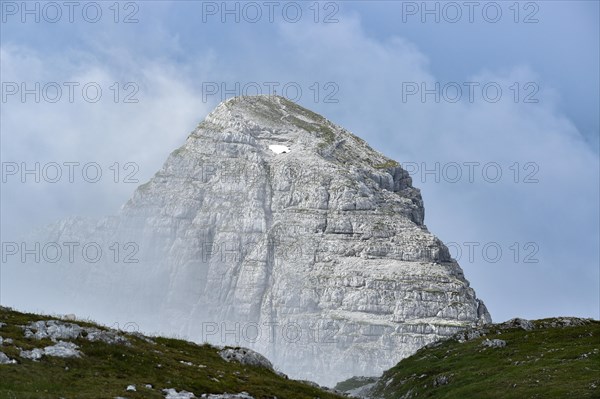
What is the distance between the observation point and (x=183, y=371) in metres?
86.4

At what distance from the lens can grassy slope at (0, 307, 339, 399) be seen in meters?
71.6

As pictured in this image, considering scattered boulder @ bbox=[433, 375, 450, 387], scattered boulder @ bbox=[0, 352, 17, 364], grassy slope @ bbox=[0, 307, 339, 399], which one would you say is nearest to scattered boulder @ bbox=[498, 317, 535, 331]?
scattered boulder @ bbox=[433, 375, 450, 387]

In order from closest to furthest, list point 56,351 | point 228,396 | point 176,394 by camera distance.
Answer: point 176,394 < point 56,351 < point 228,396

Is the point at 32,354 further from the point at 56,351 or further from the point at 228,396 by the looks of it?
the point at 228,396

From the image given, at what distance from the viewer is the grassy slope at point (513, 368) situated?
112 meters

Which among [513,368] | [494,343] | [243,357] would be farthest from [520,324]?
[243,357]

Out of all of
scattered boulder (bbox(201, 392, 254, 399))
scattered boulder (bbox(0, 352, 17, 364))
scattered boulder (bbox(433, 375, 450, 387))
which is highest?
scattered boulder (bbox(433, 375, 450, 387))

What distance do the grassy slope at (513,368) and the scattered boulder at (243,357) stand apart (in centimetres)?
3062

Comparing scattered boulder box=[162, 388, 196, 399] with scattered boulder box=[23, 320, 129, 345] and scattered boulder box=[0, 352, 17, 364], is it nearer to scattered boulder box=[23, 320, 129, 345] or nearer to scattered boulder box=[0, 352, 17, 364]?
scattered boulder box=[23, 320, 129, 345]

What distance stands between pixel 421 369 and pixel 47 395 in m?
98.7

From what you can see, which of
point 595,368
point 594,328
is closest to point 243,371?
point 595,368

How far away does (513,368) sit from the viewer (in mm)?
127312

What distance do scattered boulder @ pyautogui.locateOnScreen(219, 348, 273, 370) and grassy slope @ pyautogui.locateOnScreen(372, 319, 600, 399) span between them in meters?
30.6

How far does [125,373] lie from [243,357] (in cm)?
2729
